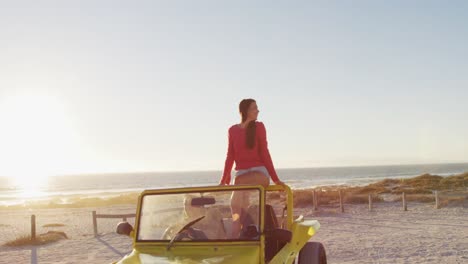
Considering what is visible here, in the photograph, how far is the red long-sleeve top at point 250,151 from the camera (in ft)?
21.5

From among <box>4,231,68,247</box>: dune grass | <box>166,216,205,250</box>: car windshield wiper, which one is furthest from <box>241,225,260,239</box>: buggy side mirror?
<box>4,231,68,247</box>: dune grass

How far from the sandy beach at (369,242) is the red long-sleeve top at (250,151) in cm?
479

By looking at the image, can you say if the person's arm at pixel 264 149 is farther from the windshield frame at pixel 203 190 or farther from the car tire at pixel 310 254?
the windshield frame at pixel 203 190

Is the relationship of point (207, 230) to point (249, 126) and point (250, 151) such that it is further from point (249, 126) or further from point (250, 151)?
point (249, 126)

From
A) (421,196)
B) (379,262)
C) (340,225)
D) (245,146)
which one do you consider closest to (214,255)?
(245,146)

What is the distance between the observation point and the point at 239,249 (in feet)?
16.3

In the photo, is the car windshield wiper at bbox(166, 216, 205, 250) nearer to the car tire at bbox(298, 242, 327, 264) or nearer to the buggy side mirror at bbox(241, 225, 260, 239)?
the buggy side mirror at bbox(241, 225, 260, 239)

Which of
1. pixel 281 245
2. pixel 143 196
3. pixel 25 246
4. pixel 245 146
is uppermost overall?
pixel 245 146

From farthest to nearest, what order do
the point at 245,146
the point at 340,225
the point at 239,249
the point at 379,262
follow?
the point at 340,225 < the point at 379,262 < the point at 245,146 < the point at 239,249

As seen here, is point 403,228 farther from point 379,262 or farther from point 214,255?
point 214,255

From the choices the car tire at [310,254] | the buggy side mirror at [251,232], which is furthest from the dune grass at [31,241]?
the buggy side mirror at [251,232]

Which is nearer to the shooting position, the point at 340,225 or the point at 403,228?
the point at 403,228

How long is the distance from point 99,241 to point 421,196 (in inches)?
715

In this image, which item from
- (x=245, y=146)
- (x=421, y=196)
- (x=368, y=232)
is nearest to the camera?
(x=245, y=146)
